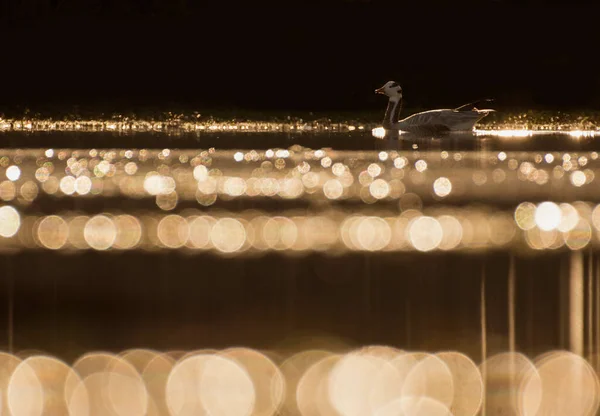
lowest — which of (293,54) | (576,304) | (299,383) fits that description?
(299,383)

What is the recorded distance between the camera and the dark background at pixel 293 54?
2152 inches

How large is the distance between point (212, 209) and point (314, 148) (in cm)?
1256

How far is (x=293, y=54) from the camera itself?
5909 centimetres

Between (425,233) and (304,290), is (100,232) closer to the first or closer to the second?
(425,233)

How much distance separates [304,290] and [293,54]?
49.1 meters

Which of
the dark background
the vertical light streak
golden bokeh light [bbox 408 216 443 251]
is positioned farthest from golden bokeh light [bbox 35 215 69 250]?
the dark background

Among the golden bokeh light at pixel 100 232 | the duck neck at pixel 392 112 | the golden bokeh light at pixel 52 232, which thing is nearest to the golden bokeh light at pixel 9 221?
the golden bokeh light at pixel 52 232

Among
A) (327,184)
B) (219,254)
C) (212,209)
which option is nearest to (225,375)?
(219,254)

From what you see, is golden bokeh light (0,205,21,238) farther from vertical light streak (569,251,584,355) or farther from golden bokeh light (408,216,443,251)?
vertical light streak (569,251,584,355)

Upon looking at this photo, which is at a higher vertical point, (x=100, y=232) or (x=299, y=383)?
(x=100, y=232)

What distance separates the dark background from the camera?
179 feet

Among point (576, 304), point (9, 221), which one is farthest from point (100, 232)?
point (576, 304)

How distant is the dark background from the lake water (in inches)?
1325

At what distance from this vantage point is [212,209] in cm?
1608
